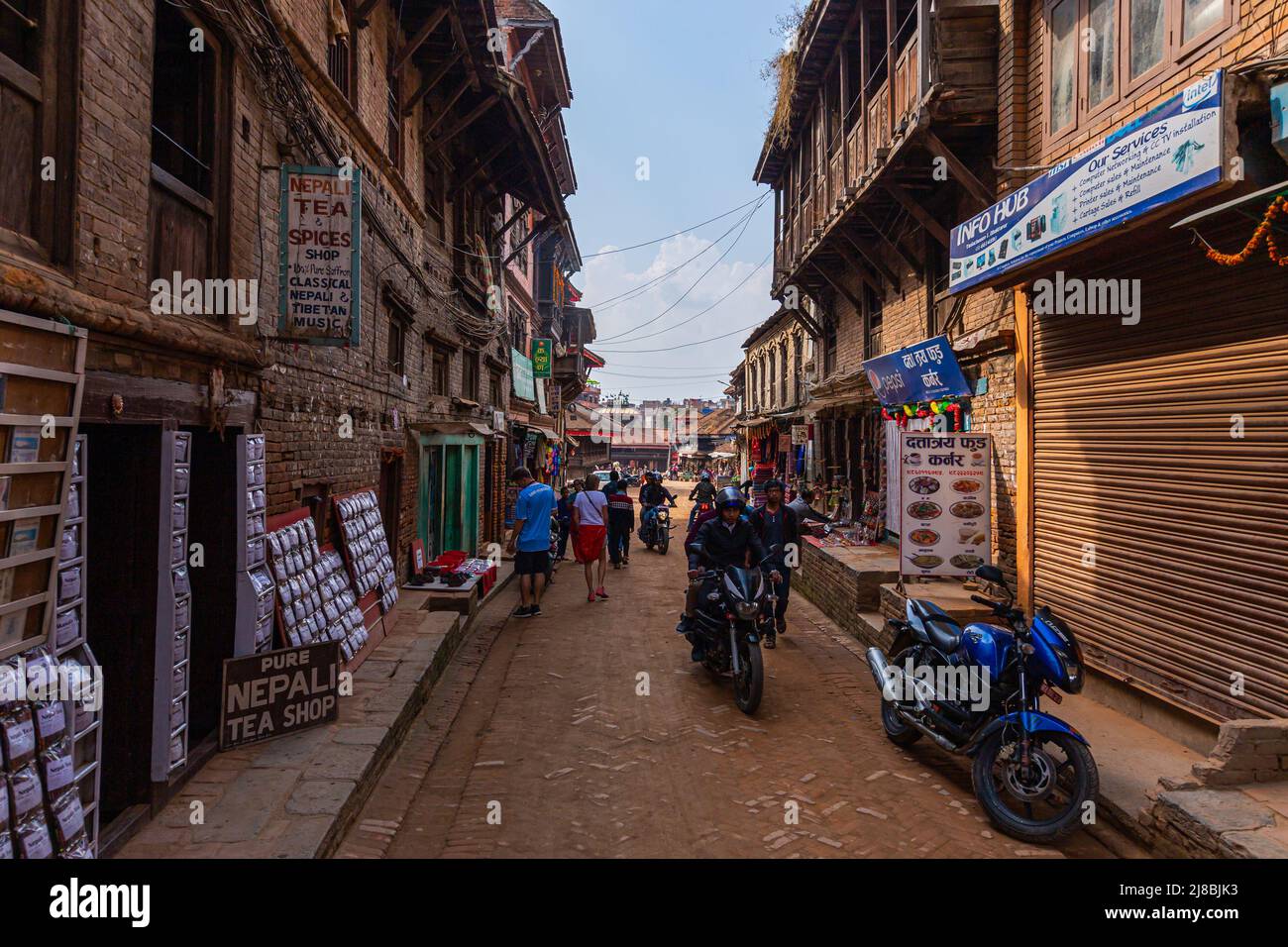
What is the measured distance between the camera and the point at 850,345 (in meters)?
16.5

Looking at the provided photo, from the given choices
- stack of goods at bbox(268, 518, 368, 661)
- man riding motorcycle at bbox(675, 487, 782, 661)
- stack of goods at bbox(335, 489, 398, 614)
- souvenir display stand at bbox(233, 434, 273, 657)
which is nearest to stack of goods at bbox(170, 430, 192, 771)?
souvenir display stand at bbox(233, 434, 273, 657)

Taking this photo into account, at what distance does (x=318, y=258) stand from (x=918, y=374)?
7.56m

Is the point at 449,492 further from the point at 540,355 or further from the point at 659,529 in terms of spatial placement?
the point at 540,355

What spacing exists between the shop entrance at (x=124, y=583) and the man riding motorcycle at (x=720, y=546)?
182 inches

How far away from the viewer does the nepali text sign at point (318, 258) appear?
5.95 meters

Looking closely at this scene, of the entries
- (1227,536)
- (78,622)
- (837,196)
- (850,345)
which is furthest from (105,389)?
(850,345)

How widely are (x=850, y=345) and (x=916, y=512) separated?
8.61 meters

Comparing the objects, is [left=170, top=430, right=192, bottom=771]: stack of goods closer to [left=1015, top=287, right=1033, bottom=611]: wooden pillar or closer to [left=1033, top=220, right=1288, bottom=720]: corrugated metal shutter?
[left=1033, top=220, right=1288, bottom=720]: corrugated metal shutter

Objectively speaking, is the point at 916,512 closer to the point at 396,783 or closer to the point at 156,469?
the point at 396,783

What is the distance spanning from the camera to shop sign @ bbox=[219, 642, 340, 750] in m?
4.82

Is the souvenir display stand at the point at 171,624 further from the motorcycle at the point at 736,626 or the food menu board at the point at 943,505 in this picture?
the food menu board at the point at 943,505

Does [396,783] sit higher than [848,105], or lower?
lower

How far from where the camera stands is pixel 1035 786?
14.3 ft

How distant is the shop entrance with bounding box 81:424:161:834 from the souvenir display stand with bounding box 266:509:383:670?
1310 millimetres
